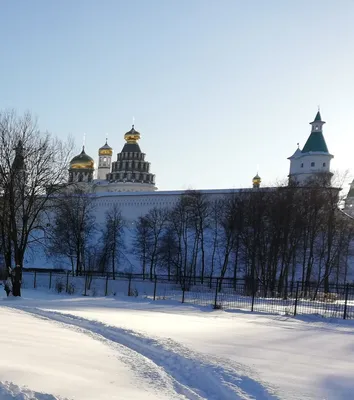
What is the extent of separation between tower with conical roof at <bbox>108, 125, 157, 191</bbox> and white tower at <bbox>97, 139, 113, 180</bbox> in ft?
35.4

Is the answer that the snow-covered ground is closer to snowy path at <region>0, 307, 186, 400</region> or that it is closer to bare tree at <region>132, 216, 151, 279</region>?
snowy path at <region>0, 307, 186, 400</region>

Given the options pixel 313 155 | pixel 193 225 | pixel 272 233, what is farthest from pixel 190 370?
pixel 313 155

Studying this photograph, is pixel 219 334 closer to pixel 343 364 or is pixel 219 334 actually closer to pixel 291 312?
pixel 343 364

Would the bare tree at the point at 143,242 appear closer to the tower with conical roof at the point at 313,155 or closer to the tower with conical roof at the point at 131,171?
the tower with conical roof at the point at 313,155

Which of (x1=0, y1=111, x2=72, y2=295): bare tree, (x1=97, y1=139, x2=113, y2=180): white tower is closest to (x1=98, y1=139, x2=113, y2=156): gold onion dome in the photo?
(x1=97, y1=139, x2=113, y2=180): white tower

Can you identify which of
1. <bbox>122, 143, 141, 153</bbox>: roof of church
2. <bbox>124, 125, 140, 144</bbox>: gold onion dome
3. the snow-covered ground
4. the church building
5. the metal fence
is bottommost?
the metal fence

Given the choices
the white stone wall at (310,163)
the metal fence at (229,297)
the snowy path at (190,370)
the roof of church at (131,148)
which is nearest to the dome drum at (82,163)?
the roof of church at (131,148)

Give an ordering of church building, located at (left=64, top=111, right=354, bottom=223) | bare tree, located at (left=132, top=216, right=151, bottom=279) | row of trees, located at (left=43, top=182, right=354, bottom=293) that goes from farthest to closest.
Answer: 1. church building, located at (left=64, top=111, right=354, bottom=223)
2. bare tree, located at (left=132, top=216, right=151, bottom=279)
3. row of trees, located at (left=43, top=182, right=354, bottom=293)

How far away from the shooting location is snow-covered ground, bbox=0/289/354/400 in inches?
216

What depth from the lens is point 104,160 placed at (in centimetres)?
10725

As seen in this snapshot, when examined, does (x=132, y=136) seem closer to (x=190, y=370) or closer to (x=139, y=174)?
(x=139, y=174)

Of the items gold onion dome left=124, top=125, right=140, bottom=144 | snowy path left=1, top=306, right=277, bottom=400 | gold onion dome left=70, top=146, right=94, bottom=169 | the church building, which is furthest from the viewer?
gold onion dome left=124, top=125, right=140, bottom=144

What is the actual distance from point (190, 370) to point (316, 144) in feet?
224

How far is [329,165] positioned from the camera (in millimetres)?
70875
